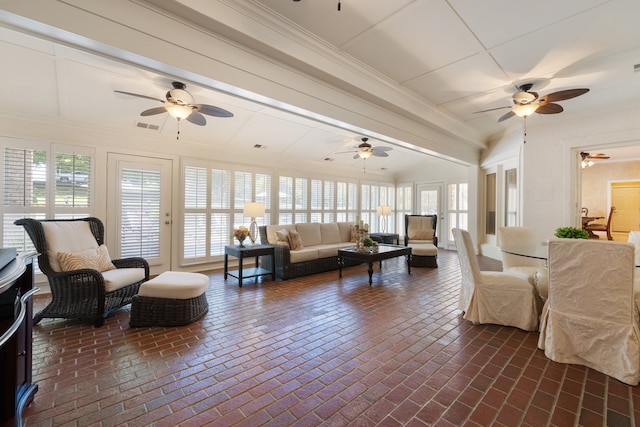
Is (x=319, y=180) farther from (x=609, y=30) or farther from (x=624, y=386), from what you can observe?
(x=624, y=386)

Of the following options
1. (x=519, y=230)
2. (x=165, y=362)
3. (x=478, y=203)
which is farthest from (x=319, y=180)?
(x=165, y=362)

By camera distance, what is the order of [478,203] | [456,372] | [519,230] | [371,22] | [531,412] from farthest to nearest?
1. [478,203]
2. [519,230]
3. [371,22]
4. [456,372]
5. [531,412]

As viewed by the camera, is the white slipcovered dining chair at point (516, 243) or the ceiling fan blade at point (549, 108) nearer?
the ceiling fan blade at point (549, 108)

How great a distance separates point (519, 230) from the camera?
4.03m

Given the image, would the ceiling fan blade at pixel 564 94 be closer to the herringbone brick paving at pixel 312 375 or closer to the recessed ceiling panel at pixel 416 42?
the recessed ceiling panel at pixel 416 42

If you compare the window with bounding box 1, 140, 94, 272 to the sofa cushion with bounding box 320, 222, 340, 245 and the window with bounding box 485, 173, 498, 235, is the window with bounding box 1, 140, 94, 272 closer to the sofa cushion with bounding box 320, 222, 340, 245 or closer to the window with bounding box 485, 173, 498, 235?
the sofa cushion with bounding box 320, 222, 340, 245

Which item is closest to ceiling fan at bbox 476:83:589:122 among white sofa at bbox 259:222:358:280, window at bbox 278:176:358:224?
white sofa at bbox 259:222:358:280

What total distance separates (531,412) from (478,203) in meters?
6.47

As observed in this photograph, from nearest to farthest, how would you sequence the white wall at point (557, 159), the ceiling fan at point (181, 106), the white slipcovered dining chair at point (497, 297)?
the white slipcovered dining chair at point (497, 297) → the ceiling fan at point (181, 106) → the white wall at point (557, 159)

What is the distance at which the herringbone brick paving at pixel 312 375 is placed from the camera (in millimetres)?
1744

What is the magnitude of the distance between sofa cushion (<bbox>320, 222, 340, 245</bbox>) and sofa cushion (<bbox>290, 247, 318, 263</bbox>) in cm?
90

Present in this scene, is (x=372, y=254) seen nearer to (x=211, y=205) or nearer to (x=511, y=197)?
(x=211, y=205)

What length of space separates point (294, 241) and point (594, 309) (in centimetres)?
414

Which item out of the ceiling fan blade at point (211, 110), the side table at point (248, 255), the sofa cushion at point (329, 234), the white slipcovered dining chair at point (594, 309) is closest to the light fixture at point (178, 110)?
the ceiling fan blade at point (211, 110)
